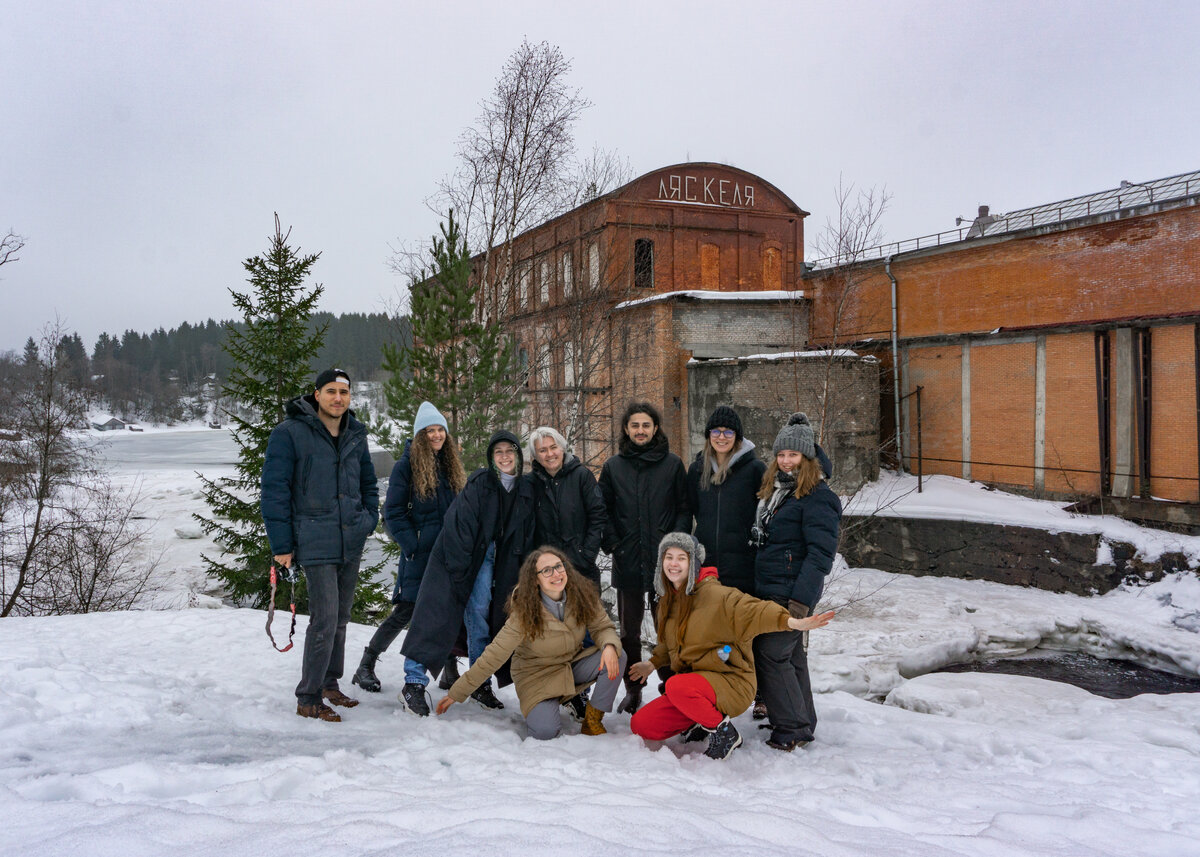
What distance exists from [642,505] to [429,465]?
4.69 ft


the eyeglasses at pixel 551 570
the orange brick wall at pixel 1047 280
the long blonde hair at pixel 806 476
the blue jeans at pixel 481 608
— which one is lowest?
the blue jeans at pixel 481 608

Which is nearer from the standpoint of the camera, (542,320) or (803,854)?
(803,854)

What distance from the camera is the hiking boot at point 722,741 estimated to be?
3873 mm

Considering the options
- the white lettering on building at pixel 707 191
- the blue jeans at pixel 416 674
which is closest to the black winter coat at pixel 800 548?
the blue jeans at pixel 416 674

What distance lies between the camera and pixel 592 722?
418cm

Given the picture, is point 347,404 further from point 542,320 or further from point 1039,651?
point 542,320

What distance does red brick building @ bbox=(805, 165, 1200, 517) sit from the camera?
14.7 meters

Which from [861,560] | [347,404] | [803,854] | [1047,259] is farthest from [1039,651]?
[347,404]

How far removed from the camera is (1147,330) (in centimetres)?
1493

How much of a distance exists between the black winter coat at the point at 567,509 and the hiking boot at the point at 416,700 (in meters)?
1.13

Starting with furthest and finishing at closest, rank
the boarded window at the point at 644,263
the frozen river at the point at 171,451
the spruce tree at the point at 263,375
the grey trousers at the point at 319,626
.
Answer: the frozen river at the point at 171,451
the boarded window at the point at 644,263
the spruce tree at the point at 263,375
the grey trousers at the point at 319,626

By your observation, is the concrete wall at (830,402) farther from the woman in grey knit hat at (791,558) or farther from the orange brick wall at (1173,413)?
the woman in grey knit hat at (791,558)

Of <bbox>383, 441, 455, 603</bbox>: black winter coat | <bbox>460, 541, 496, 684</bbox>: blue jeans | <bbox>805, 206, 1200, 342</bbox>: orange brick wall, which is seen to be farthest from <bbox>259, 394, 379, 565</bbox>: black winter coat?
<bbox>805, 206, 1200, 342</bbox>: orange brick wall

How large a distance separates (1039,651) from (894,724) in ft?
28.9
